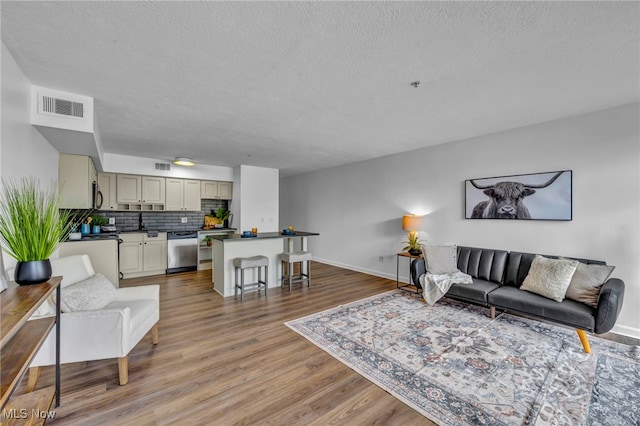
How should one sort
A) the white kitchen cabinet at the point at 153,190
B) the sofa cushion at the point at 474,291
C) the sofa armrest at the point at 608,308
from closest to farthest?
the sofa armrest at the point at 608,308 < the sofa cushion at the point at 474,291 < the white kitchen cabinet at the point at 153,190

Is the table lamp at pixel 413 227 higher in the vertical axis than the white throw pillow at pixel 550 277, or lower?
higher

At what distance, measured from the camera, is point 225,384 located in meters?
2.09

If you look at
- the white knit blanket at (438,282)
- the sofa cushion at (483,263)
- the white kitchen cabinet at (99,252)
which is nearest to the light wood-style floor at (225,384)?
the white kitchen cabinet at (99,252)

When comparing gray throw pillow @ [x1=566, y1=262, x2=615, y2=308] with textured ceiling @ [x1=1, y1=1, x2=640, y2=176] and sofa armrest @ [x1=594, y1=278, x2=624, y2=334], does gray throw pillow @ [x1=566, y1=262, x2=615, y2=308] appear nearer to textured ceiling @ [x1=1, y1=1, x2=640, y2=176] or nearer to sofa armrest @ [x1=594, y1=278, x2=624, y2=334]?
sofa armrest @ [x1=594, y1=278, x2=624, y2=334]

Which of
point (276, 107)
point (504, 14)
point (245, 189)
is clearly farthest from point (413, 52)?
point (245, 189)

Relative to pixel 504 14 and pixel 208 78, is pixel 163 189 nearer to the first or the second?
pixel 208 78

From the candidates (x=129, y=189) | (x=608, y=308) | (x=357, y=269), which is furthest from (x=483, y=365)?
(x=129, y=189)

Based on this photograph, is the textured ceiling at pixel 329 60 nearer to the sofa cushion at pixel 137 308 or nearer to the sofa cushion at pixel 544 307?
the sofa cushion at pixel 137 308

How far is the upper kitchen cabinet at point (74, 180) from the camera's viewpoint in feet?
11.6

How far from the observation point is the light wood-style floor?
176 cm

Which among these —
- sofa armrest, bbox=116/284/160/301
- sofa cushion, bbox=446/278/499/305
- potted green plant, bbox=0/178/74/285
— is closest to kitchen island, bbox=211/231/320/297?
sofa armrest, bbox=116/284/160/301

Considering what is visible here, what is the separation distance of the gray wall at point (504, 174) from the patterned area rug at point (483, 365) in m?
1.05

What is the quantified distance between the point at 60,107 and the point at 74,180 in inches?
59.6

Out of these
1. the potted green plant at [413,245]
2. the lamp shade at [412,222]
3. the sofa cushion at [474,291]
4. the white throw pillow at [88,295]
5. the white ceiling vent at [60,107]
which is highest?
the white ceiling vent at [60,107]
